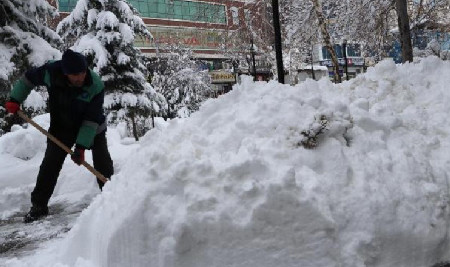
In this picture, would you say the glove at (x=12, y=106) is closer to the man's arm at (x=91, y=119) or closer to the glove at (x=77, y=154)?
the man's arm at (x=91, y=119)

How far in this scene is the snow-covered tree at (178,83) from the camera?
38438 mm

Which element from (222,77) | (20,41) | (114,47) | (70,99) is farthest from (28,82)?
(222,77)

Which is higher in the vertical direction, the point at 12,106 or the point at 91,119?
the point at 12,106

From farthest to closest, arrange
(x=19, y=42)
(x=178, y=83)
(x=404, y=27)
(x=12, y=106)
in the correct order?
(x=178, y=83)
(x=19, y=42)
(x=404, y=27)
(x=12, y=106)

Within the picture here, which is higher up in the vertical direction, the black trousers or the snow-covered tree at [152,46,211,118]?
the snow-covered tree at [152,46,211,118]

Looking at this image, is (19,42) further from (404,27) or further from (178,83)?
(178,83)

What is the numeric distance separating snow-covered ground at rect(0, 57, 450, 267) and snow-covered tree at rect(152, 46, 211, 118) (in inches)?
1365

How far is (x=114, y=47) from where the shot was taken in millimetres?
16375

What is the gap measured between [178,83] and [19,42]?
28972 millimetres

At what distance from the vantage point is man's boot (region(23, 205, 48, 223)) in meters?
4.89

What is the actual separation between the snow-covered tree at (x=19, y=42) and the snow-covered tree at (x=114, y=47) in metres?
4.90

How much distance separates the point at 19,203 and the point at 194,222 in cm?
431

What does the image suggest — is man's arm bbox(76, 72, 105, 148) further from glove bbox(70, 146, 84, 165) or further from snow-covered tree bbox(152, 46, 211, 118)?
snow-covered tree bbox(152, 46, 211, 118)

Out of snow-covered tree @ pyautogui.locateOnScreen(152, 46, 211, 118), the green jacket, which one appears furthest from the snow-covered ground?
snow-covered tree @ pyautogui.locateOnScreen(152, 46, 211, 118)
